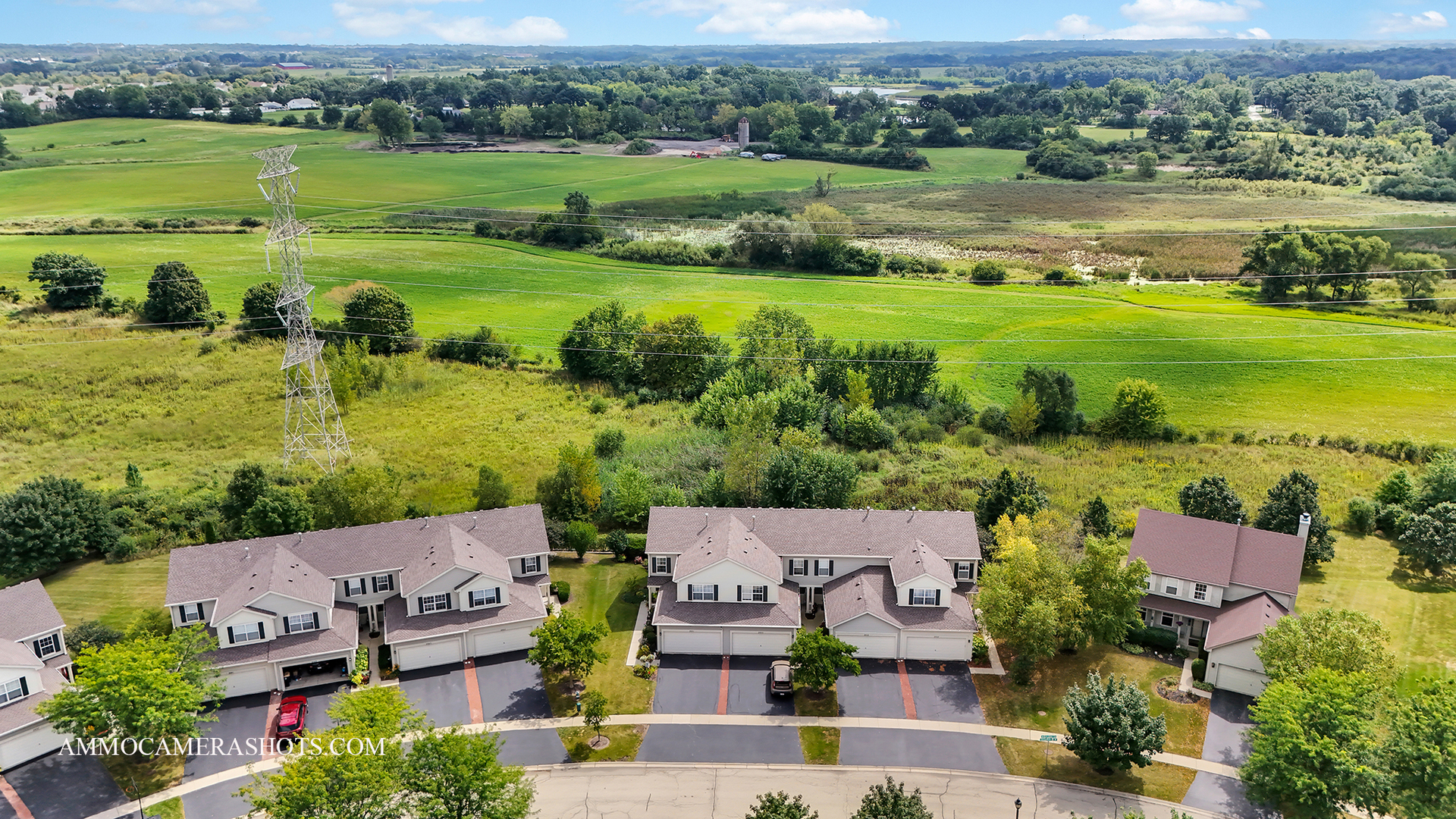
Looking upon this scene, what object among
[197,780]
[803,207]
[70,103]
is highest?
[70,103]

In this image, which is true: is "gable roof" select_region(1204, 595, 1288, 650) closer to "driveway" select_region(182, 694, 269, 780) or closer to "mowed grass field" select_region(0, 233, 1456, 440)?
"mowed grass field" select_region(0, 233, 1456, 440)

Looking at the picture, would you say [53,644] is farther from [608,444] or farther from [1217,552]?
[1217,552]

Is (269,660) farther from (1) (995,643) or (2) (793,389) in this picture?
(2) (793,389)

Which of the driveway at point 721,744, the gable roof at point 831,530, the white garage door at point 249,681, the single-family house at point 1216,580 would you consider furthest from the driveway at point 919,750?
the white garage door at point 249,681

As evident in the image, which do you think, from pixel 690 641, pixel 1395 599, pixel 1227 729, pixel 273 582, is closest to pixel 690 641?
pixel 690 641

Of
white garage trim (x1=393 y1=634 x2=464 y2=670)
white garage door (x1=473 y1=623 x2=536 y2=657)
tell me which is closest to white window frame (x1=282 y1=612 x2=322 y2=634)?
white garage trim (x1=393 y1=634 x2=464 y2=670)

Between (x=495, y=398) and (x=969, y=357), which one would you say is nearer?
(x=495, y=398)

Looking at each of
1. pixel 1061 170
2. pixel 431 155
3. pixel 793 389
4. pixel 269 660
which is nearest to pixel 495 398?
pixel 793 389
